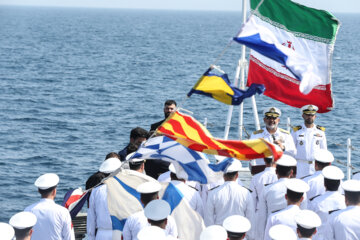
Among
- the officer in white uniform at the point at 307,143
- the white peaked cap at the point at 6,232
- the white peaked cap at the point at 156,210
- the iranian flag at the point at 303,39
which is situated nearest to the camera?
the white peaked cap at the point at 6,232

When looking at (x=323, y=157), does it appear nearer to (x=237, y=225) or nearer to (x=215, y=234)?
(x=237, y=225)

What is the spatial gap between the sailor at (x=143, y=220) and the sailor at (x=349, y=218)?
2017mm

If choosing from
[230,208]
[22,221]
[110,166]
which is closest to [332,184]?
[230,208]

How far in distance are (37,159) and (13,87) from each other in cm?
2169

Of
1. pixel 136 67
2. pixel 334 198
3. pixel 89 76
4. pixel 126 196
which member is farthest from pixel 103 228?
pixel 136 67

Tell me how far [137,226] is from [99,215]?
45.6 inches

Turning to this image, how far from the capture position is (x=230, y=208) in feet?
27.8

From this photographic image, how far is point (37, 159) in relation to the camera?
27344 millimetres

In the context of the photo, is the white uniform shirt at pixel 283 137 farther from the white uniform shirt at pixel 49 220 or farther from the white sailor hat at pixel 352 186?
the white uniform shirt at pixel 49 220

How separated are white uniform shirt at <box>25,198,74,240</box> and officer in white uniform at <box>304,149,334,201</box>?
141 inches

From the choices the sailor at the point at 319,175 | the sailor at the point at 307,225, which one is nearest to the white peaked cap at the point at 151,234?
the sailor at the point at 307,225

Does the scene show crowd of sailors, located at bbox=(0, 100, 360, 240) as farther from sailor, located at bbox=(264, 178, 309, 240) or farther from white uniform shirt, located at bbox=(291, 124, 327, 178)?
white uniform shirt, located at bbox=(291, 124, 327, 178)

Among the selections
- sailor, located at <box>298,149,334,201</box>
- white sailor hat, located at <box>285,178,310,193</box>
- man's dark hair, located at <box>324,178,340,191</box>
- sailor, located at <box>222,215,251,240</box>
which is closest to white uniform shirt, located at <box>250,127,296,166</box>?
sailor, located at <box>298,149,334,201</box>

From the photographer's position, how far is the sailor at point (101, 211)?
8258 mm
